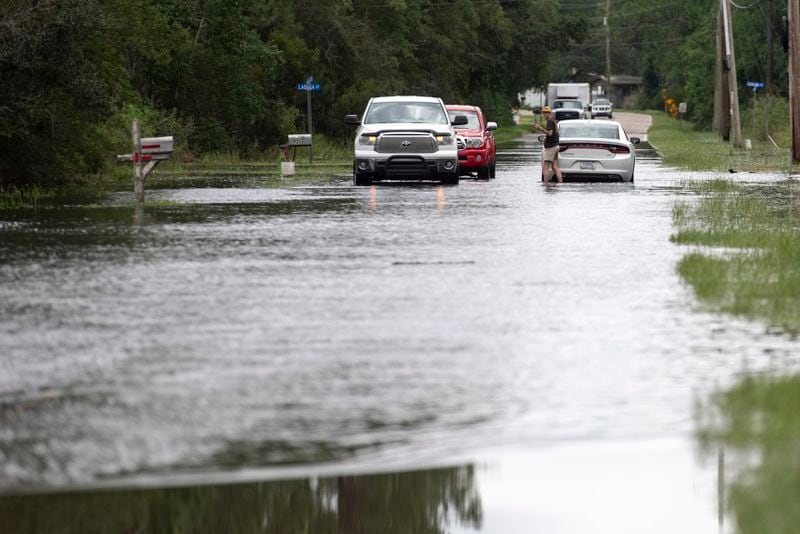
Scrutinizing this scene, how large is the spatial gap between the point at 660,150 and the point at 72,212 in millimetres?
37645

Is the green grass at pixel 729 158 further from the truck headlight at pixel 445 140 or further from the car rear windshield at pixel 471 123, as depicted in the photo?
the truck headlight at pixel 445 140

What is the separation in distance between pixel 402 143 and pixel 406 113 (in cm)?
201

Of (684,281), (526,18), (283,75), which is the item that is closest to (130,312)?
(684,281)

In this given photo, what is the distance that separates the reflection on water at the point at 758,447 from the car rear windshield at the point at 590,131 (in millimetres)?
26047

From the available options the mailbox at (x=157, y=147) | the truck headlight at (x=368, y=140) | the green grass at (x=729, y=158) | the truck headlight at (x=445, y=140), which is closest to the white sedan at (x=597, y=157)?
the truck headlight at (x=445, y=140)

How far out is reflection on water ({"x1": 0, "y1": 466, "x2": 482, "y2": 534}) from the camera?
637cm

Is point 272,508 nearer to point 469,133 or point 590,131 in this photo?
point 590,131

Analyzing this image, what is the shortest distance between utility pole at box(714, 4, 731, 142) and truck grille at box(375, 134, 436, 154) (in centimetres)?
3895

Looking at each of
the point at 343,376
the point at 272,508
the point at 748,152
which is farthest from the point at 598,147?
the point at 272,508

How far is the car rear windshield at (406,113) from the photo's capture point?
1404 inches

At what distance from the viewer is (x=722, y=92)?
74.6m

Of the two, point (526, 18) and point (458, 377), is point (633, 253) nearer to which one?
point (458, 377)

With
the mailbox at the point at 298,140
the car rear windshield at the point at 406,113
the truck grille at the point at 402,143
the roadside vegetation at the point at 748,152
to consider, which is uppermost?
the car rear windshield at the point at 406,113

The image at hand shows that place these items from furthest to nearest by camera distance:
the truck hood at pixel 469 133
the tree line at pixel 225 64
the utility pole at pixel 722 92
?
the utility pole at pixel 722 92, the truck hood at pixel 469 133, the tree line at pixel 225 64
